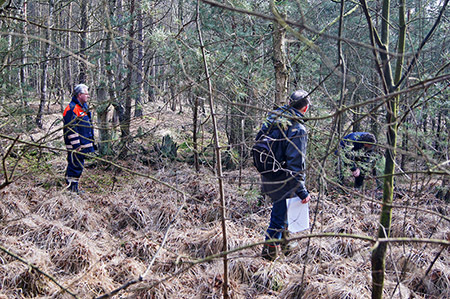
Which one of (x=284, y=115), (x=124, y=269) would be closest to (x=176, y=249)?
(x=124, y=269)

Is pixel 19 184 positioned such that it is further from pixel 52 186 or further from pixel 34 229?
pixel 34 229

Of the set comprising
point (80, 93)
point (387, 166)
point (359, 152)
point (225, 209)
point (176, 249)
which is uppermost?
point (80, 93)

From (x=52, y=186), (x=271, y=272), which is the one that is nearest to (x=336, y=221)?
(x=271, y=272)

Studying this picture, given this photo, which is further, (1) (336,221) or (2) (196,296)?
(1) (336,221)

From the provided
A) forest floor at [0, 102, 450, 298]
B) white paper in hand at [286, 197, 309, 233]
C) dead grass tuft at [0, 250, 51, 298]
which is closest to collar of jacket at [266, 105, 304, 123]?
forest floor at [0, 102, 450, 298]

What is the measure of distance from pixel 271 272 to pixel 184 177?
401 cm

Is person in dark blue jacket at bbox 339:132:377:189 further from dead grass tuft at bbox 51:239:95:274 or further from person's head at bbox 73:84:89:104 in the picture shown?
person's head at bbox 73:84:89:104

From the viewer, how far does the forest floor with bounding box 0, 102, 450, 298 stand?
3.76 meters

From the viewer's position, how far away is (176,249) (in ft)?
15.9

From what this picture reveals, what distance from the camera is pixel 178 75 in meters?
7.01

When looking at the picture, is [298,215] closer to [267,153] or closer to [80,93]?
[267,153]

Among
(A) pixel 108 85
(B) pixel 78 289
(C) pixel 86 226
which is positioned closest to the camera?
(B) pixel 78 289

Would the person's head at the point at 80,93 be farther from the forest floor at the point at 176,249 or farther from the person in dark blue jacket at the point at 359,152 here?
the person in dark blue jacket at the point at 359,152

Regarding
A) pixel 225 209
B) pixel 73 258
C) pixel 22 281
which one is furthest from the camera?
pixel 225 209
